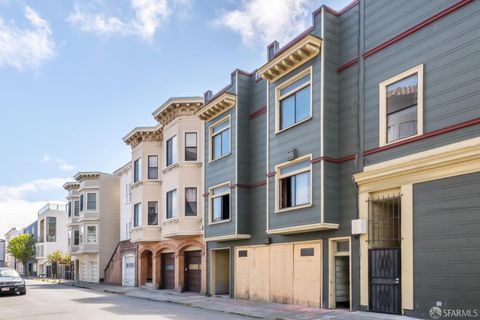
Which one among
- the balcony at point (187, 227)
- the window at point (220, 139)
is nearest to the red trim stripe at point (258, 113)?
the window at point (220, 139)

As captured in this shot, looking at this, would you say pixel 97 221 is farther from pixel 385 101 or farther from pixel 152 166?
pixel 385 101

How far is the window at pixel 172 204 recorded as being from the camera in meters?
25.9

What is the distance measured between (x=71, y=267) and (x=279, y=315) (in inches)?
1714

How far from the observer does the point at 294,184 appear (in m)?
16.8

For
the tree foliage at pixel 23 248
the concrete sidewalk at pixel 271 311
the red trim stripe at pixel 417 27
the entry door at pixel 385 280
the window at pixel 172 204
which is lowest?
the tree foliage at pixel 23 248

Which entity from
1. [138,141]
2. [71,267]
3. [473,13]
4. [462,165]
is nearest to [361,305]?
[462,165]

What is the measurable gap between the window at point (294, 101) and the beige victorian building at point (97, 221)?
27969 millimetres

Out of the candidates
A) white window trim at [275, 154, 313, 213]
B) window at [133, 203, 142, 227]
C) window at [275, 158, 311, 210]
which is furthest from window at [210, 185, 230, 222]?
window at [133, 203, 142, 227]

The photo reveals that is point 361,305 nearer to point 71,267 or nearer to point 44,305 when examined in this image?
point 44,305

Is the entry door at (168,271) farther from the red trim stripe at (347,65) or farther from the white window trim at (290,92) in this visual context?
the red trim stripe at (347,65)

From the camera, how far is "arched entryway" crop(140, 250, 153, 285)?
32.2 metres

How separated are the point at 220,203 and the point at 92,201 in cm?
2380

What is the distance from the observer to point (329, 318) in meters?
13.1

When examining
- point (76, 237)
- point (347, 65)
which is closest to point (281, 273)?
point (347, 65)
